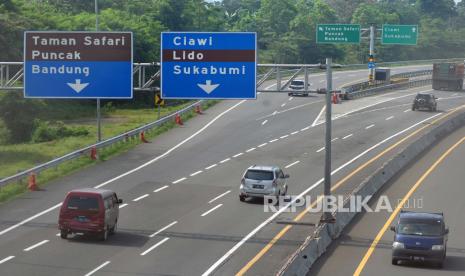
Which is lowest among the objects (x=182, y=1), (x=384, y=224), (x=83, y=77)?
(x=384, y=224)

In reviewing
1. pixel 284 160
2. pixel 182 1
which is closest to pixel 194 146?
pixel 284 160

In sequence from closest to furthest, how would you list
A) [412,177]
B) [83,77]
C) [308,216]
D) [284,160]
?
[83,77] → [308,216] → [412,177] → [284,160]

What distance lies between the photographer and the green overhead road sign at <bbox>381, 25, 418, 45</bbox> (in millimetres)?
84000

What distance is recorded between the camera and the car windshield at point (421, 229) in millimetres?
28606

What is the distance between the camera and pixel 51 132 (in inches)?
2446

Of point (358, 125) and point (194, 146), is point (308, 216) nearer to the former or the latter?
point (194, 146)

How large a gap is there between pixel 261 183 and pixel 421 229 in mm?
11706

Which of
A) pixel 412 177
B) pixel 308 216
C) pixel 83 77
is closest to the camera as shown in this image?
pixel 83 77

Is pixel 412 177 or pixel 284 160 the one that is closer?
pixel 412 177

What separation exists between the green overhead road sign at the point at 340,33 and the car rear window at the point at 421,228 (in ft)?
167

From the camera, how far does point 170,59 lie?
33125 mm

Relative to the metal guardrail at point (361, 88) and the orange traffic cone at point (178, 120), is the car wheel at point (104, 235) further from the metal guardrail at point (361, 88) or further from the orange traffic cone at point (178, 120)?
the metal guardrail at point (361, 88)

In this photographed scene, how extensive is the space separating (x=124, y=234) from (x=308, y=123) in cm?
3746

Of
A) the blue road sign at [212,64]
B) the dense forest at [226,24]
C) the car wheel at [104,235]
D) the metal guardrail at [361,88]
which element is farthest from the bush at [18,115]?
the car wheel at [104,235]
